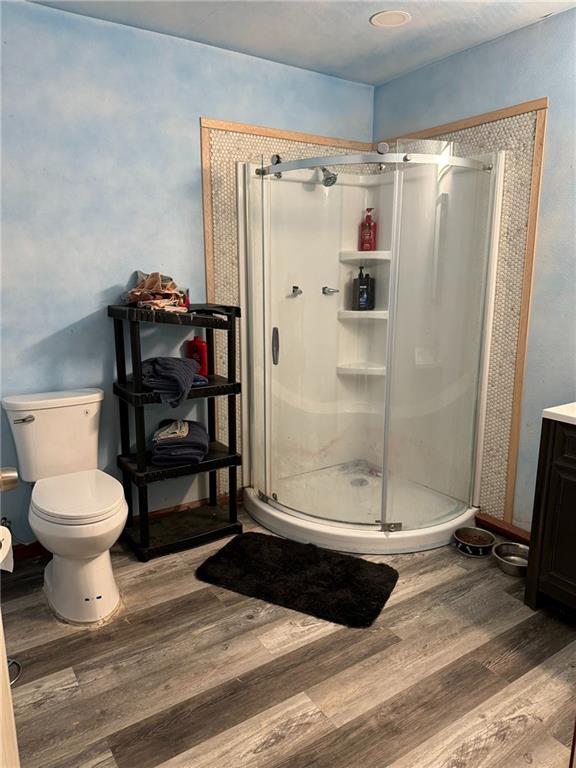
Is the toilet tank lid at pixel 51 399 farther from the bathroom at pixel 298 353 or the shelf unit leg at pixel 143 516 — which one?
the shelf unit leg at pixel 143 516

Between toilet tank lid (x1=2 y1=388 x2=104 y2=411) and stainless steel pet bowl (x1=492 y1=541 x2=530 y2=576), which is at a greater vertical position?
toilet tank lid (x1=2 y1=388 x2=104 y2=411)

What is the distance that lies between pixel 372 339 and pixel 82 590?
1.71 meters

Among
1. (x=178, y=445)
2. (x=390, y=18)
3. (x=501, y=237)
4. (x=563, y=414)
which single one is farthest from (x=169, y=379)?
(x=390, y=18)

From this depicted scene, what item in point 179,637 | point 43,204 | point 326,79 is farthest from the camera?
point 326,79

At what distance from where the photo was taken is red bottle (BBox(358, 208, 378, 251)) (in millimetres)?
2561

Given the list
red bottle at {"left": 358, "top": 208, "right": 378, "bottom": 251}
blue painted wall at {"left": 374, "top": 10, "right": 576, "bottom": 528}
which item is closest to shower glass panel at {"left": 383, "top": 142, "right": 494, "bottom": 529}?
red bottle at {"left": 358, "top": 208, "right": 378, "bottom": 251}

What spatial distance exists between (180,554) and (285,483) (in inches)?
25.9

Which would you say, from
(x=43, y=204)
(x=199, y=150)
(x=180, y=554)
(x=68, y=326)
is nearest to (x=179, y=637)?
(x=180, y=554)

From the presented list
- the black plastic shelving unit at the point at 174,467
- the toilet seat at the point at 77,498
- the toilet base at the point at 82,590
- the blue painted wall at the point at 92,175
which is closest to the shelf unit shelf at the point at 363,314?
the black plastic shelving unit at the point at 174,467

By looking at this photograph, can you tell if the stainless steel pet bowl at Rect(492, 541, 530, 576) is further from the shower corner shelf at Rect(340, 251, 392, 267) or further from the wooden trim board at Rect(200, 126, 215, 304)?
the wooden trim board at Rect(200, 126, 215, 304)

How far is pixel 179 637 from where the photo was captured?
6.79 feet

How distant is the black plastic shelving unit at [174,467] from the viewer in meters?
2.47

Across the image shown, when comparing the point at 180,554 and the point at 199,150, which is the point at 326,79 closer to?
the point at 199,150

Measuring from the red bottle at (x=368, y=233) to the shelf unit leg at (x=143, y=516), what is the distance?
5.09 ft
